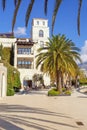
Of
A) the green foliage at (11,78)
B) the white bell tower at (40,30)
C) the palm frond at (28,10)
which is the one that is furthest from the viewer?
the white bell tower at (40,30)

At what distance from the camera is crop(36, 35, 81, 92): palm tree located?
39750 millimetres

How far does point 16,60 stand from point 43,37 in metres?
39.6

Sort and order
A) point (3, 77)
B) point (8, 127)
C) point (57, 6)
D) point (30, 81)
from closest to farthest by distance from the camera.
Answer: point (57, 6), point (8, 127), point (3, 77), point (30, 81)

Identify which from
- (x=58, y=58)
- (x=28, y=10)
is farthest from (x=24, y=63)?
(x=28, y=10)

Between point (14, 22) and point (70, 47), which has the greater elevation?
point (70, 47)

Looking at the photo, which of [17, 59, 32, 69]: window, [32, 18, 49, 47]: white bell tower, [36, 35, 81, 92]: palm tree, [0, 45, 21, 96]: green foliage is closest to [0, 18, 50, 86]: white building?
[17, 59, 32, 69]: window

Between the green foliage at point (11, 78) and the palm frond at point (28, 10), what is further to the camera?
the green foliage at point (11, 78)

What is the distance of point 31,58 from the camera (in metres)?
73.9

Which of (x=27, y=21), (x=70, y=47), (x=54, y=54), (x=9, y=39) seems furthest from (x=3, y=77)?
(x=9, y=39)

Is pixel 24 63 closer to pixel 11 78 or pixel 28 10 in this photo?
pixel 11 78

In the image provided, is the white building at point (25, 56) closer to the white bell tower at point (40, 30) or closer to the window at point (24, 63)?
the window at point (24, 63)

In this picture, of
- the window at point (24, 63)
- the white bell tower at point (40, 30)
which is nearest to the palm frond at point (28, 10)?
the window at point (24, 63)

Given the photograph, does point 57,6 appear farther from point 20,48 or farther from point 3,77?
point 20,48

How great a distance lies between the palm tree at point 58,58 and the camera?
3975 cm
